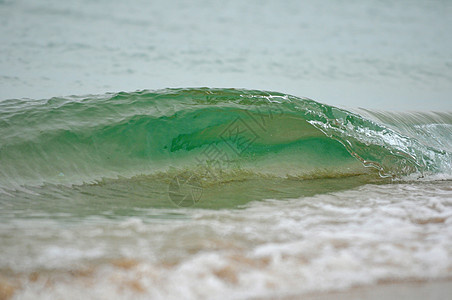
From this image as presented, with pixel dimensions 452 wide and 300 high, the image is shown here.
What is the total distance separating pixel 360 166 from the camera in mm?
2488

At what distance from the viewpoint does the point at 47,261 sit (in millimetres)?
1092

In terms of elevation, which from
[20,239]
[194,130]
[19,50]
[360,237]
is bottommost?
[20,239]

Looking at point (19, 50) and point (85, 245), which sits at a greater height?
point (19, 50)

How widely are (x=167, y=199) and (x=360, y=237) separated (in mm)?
851

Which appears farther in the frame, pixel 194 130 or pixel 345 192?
pixel 194 130

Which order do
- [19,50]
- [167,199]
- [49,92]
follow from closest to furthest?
[167,199] → [49,92] → [19,50]

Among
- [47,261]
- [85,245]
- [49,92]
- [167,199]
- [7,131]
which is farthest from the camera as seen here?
[49,92]

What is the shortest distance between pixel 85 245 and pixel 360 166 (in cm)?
181

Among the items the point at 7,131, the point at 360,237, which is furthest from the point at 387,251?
the point at 7,131

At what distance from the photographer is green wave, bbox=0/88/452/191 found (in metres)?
2.25

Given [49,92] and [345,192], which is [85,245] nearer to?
[345,192]

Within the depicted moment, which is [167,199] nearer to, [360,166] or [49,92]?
[360,166]

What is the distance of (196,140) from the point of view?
255 centimetres

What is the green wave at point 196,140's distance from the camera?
7.39 ft
